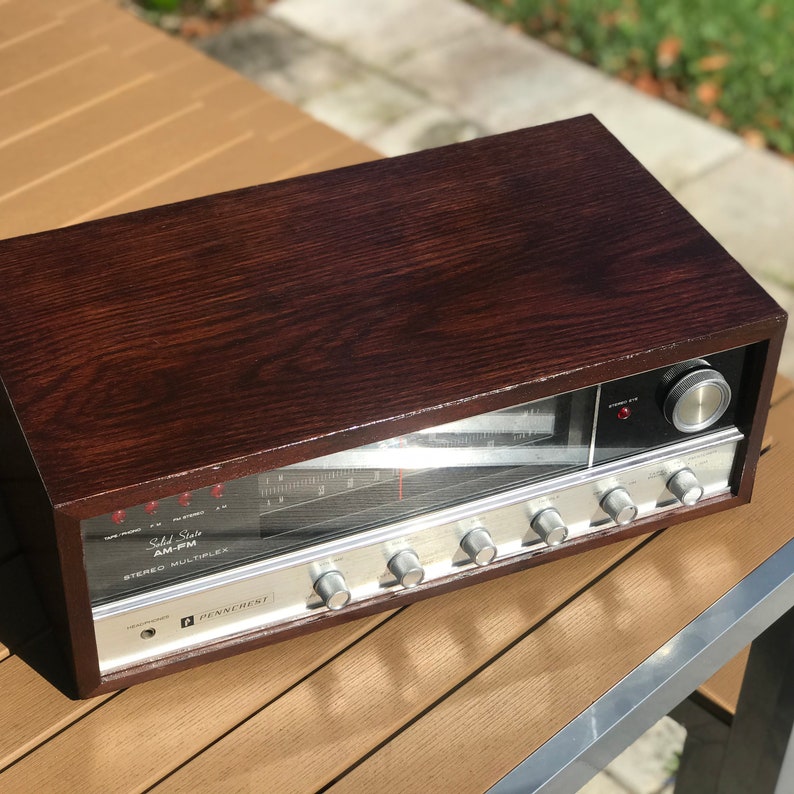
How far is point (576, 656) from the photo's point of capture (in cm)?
109

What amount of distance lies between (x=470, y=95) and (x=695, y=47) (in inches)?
30.3

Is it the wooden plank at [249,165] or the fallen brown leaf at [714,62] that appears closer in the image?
the wooden plank at [249,165]

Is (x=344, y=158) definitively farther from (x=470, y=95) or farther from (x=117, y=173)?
(x=470, y=95)

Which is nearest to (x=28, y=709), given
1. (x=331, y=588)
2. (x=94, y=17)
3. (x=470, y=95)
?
(x=331, y=588)

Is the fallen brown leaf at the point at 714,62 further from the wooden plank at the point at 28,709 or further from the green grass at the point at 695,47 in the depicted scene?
the wooden plank at the point at 28,709

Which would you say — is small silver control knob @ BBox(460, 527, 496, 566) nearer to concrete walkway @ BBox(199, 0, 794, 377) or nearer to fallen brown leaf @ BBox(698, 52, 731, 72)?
concrete walkway @ BBox(199, 0, 794, 377)

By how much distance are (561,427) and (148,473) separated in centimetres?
36

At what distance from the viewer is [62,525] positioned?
87 cm

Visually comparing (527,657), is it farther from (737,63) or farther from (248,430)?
(737,63)

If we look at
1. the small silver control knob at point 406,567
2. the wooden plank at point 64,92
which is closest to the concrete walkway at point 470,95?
the wooden plank at point 64,92

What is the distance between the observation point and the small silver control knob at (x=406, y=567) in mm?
1046

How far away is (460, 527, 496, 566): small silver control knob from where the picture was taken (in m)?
1.06

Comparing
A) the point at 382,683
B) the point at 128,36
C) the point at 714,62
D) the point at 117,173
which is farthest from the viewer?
the point at 714,62

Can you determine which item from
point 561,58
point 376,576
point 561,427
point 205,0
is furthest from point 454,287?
point 205,0
